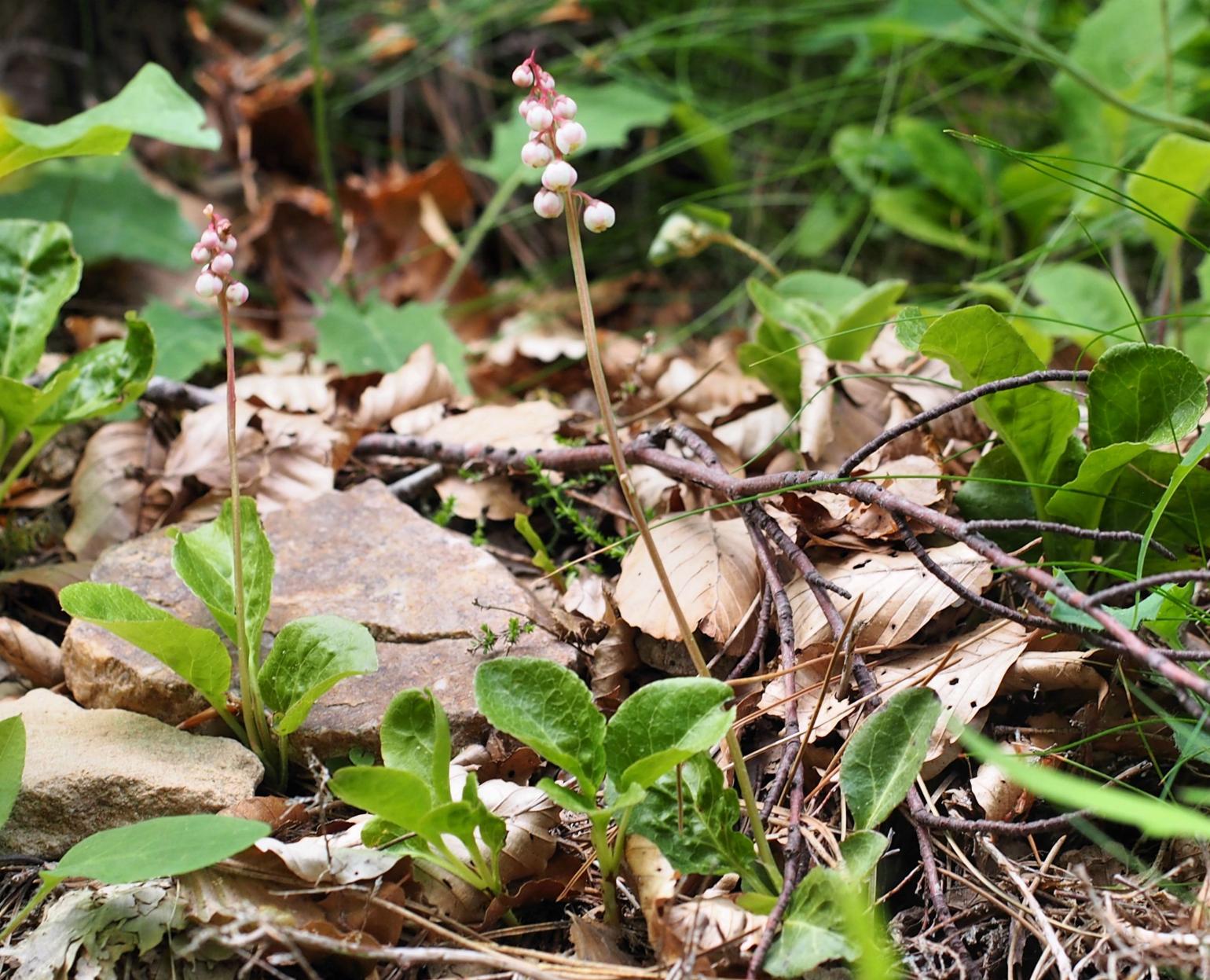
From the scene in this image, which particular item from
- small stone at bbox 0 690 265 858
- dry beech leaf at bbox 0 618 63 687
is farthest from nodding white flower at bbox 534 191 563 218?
dry beech leaf at bbox 0 618 63 687

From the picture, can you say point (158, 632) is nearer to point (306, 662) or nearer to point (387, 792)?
point (306, 662)

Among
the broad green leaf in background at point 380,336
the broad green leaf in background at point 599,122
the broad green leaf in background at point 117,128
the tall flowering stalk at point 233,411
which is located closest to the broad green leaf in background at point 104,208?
the broad green leaf in background at point 380,336

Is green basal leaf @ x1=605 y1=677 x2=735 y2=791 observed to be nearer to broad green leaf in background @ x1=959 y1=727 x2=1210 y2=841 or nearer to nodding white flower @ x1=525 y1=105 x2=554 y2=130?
broad green leaf in background @ x1=959 y1=727 x2=1210 y2=841

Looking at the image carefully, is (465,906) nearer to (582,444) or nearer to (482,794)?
(482,794)

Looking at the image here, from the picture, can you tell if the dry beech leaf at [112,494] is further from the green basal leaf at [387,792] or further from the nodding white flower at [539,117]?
the nodding white flower at [539,117]

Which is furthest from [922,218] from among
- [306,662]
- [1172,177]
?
[306,662]
